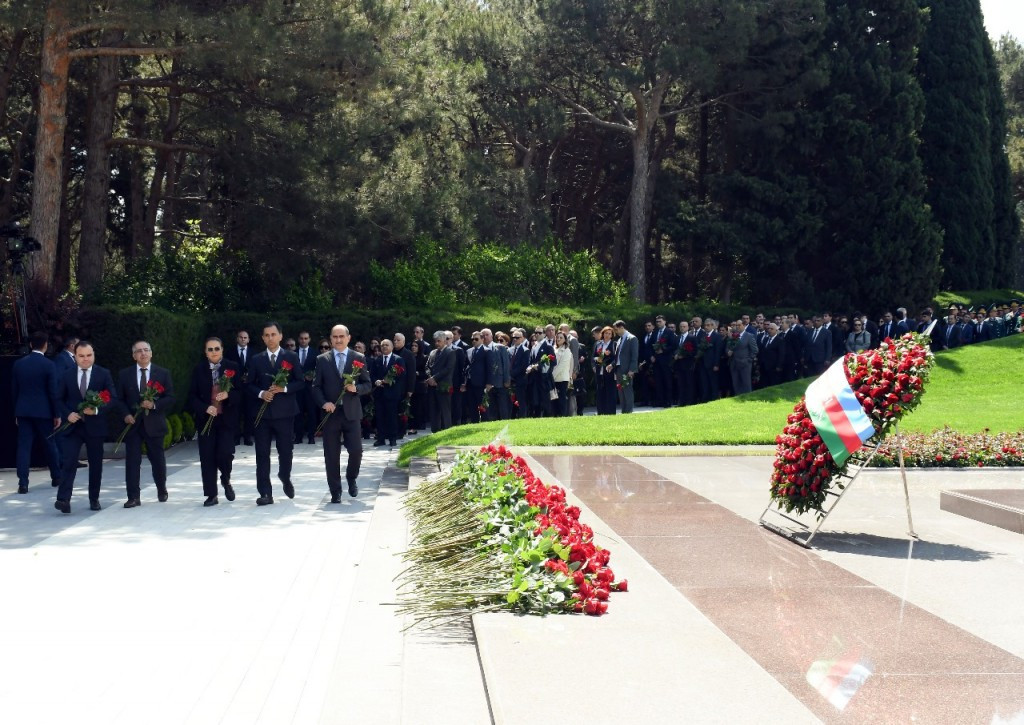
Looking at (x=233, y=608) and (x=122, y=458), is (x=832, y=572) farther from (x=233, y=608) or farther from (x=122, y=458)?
(x=122, y=458)

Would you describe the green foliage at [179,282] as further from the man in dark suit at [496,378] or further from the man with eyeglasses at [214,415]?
the man with eyeglasses at [214,415]

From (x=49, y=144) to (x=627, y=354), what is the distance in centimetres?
1173

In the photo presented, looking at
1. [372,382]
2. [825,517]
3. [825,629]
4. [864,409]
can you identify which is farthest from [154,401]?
[825,629]

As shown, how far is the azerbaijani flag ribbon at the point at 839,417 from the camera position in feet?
26.1

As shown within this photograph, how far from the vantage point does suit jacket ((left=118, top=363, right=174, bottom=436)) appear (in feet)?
39.8

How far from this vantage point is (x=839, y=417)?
8.09 m

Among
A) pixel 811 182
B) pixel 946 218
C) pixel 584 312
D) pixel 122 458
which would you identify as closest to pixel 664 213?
pixel 811 182

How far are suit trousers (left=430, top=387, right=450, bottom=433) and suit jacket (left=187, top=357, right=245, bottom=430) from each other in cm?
753

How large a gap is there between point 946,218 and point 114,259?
2937cm

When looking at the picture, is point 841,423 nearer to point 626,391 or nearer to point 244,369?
point 244,369

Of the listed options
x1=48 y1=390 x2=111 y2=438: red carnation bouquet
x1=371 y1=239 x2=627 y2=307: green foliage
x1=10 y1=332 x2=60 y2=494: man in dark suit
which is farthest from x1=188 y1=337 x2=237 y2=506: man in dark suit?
x1=371 y1=239 x2=627 y2=307: green foliage

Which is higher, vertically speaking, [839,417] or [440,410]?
[839,417]

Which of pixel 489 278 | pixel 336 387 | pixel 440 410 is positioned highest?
pixel 489 278

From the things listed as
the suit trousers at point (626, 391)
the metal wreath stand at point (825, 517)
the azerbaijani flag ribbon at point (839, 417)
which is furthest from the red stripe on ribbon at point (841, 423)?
the suit trousers at point (626, 391)
